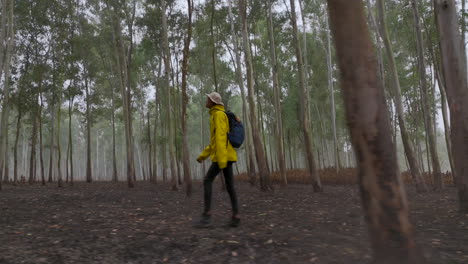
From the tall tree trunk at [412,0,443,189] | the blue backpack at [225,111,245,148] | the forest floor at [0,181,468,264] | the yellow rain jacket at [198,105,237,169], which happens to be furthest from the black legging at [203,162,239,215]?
the tall tree trunk at [412,0,443,189]

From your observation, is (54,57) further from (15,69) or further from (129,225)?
(129,225)

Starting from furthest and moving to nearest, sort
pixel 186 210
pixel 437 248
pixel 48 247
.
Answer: pixel 186 210 → pixel 48 247 → pixel 437 248

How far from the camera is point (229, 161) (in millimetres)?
4328

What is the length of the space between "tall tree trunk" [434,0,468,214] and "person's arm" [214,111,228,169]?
11.6 ft

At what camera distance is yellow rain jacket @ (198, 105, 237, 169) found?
4.19m

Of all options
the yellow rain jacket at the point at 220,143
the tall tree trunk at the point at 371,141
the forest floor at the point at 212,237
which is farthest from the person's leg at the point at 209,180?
the tall tree trunk at the point at 371,141

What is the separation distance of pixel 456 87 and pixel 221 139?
373 cm

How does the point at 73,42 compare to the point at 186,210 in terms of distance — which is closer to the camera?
the point at 186,210

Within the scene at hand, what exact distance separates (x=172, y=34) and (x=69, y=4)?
15.3 feet

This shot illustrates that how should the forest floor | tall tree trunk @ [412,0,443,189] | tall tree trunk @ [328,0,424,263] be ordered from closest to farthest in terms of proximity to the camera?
tall tree trunk @ [328,0,424,263] → the forest floor → tall tree trunk @ [412,0,443,189]

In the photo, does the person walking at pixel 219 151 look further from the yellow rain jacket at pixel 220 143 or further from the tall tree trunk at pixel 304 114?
the tall tree trunk at pixel 304 114

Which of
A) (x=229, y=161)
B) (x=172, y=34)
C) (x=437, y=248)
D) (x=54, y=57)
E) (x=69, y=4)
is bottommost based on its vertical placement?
(x=437, y=248)

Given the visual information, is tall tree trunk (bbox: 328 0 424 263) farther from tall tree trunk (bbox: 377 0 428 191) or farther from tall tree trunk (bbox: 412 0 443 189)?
tall tree trunk (bbox: 412 0 443 189)

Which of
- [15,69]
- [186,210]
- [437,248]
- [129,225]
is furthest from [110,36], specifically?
[437,248]
